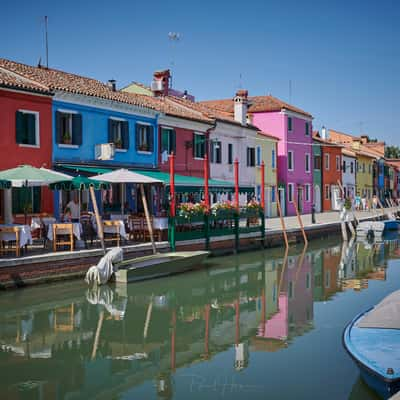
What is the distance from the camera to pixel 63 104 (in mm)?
21391

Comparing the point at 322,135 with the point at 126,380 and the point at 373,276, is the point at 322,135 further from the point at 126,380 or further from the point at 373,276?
the point at 126,380

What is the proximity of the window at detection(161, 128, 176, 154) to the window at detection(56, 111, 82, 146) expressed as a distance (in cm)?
572

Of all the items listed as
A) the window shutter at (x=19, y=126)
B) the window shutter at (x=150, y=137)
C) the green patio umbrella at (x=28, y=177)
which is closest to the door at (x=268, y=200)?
the window shutter at (x=150, y=137)

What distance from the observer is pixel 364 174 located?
6134 centimetres

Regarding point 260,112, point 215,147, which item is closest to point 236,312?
point 215,147

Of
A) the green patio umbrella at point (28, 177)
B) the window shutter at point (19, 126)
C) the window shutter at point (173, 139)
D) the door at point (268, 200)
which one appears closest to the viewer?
the green patio umbrella at point (28, 177)

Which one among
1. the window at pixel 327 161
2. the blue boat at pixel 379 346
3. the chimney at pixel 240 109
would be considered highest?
the chimney at pixel 240 109

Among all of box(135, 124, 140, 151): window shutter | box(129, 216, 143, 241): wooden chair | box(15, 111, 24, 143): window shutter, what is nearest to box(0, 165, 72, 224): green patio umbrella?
box(15, 111, 24, 143): window shutter

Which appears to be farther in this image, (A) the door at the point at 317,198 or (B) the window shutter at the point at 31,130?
(A) the door at the point at 317,198

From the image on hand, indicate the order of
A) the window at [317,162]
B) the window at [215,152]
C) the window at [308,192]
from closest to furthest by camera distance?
the window at [215,152] < the window at [308,192] < the window at [317,162]

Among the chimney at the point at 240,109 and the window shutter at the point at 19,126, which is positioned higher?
the chimney at the point at 240,109

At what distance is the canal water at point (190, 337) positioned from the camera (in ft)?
27.7

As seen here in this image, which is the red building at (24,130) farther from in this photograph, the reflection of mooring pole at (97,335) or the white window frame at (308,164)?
the white window frame at (308,164)

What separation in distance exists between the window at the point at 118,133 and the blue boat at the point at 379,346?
619 inches
